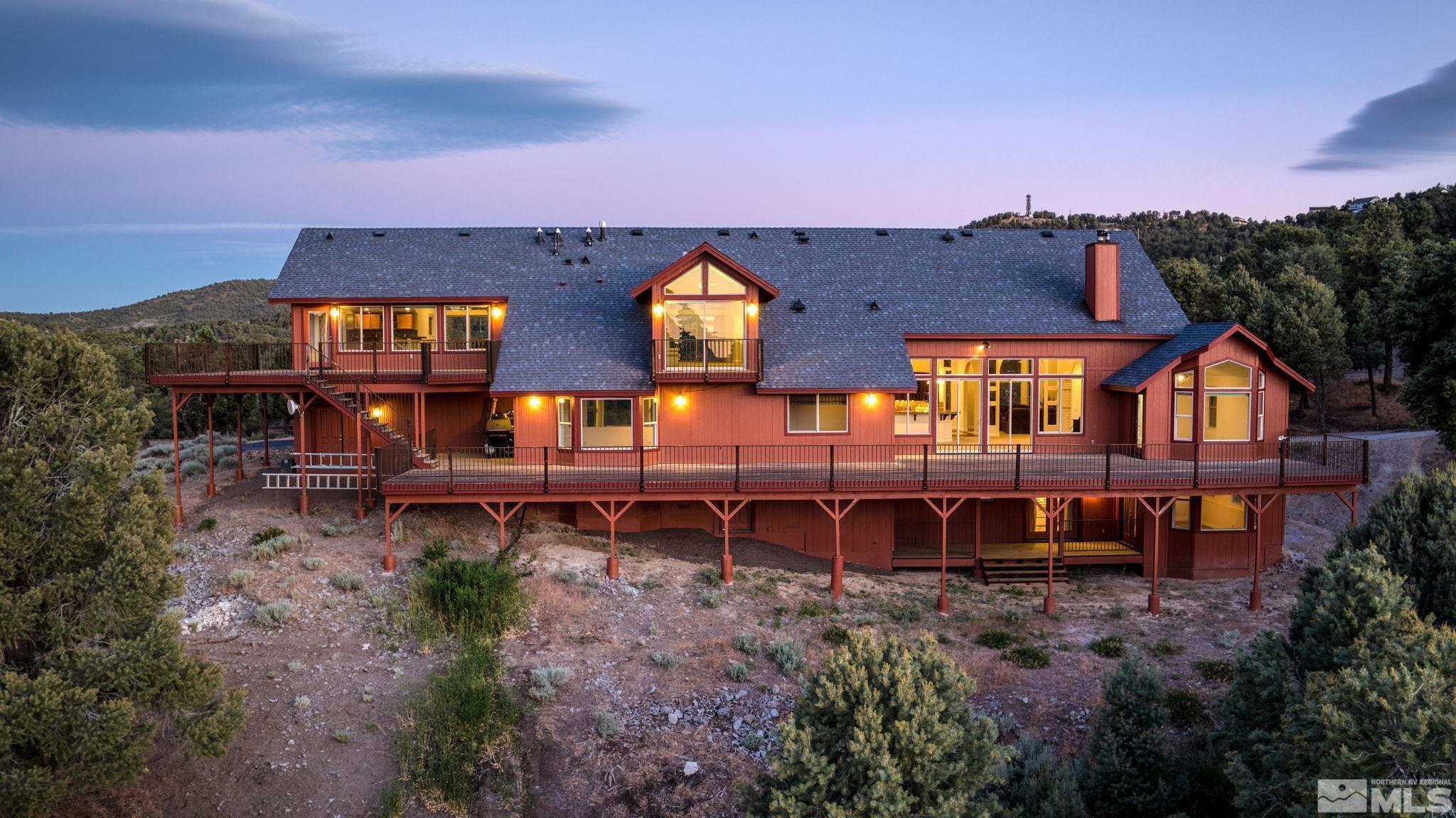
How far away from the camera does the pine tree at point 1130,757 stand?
12.2 metres

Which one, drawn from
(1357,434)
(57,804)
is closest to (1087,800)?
(57,804)

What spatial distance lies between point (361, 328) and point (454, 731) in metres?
13.8

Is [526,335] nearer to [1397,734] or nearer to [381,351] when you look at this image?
[381,351]


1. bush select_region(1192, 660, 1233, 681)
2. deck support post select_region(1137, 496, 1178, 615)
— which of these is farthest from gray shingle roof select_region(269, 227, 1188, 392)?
bush select_region(1192, 660, 1233, 681)

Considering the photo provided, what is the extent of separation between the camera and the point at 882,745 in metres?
9.41

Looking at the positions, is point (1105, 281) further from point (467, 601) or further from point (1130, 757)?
point (467, 601)

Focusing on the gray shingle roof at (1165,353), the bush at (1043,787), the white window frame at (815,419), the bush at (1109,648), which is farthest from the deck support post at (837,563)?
the gray shingle roof at (1165,353)

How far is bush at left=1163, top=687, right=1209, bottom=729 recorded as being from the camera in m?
15.0

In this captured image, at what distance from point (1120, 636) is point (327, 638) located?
15363mm

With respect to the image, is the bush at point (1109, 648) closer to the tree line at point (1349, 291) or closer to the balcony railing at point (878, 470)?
the balcony railing at point (878, 470)

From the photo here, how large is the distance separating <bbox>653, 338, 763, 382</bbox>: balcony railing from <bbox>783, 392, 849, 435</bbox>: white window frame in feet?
3.85

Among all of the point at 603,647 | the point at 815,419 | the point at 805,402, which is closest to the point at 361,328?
the point at 805,402

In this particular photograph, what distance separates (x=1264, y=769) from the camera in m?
10.9

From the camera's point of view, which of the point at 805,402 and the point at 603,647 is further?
the point at 805,402
